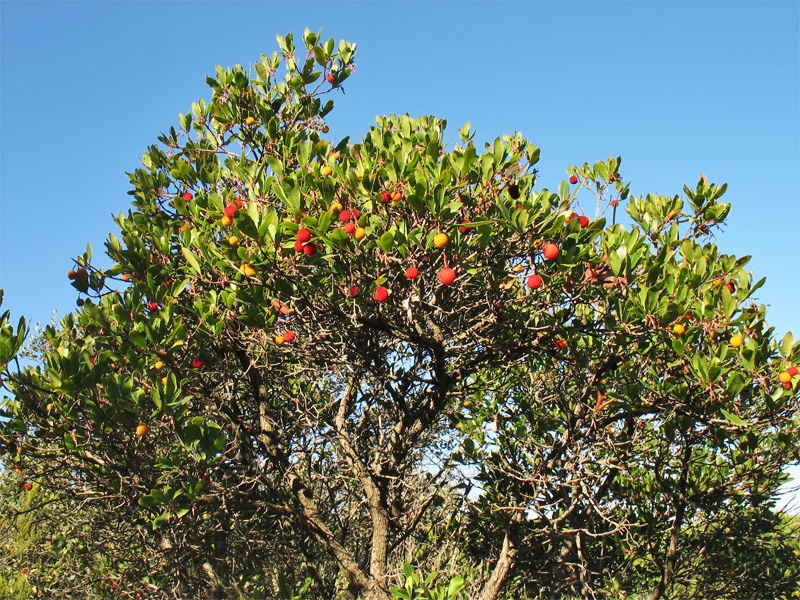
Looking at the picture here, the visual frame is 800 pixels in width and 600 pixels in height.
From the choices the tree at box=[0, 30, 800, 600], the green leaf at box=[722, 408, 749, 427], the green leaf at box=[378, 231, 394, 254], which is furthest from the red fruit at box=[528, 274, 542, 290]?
the green leaf at box=[722, 408, 749, 427]

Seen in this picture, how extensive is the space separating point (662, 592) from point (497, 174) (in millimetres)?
4672

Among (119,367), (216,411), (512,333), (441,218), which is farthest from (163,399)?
(512,333)

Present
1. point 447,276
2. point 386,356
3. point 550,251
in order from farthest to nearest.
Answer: point 386,356
point 550,251
point 447,276

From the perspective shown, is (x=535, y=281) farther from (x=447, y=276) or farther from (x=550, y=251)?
(x=447, y=276)

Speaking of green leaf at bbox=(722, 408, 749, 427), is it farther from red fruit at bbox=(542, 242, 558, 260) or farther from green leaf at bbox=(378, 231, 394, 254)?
green leaf at bbox=(378, 231, 394, 254)

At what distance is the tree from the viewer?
4.25 meters

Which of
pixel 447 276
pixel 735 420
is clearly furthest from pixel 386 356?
pixel 735 420

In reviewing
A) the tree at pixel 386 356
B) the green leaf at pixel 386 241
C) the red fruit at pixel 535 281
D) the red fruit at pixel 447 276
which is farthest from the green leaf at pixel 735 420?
the green leaf at pixel 386 241

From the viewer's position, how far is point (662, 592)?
5.90 metres

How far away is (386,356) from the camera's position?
5973mm

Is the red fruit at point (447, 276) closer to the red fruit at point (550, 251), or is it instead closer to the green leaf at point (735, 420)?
the red fruit at point (550, 251)

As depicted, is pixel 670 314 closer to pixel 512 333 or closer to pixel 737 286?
pixel 737 286

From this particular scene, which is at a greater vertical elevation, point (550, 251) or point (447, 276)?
point (550, 251)

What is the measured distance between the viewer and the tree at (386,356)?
13.9ft
